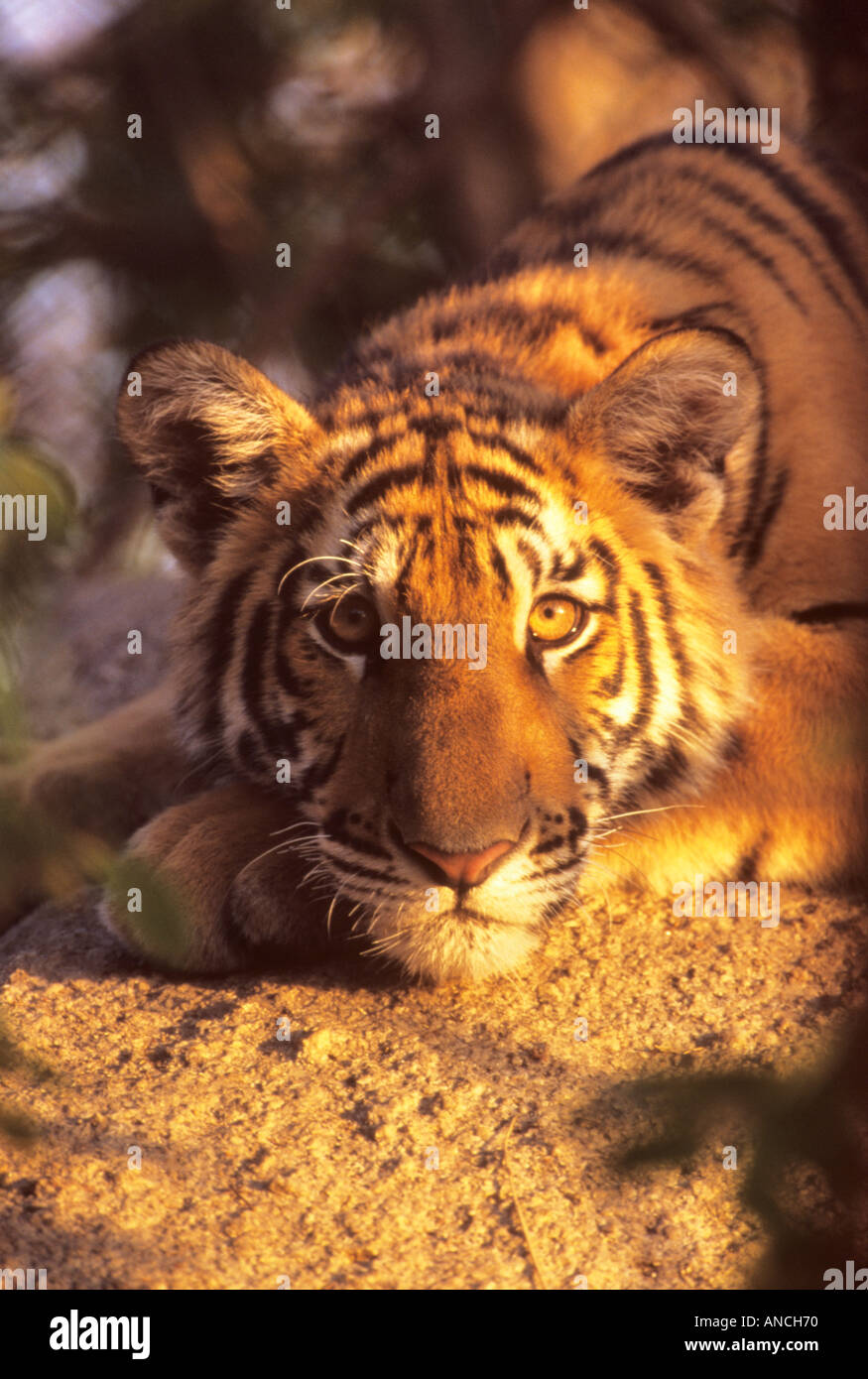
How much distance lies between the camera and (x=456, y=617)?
6.59ft

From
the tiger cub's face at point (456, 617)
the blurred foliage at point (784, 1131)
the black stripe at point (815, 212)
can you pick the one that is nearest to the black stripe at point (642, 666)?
the tiger cub's face at point (456, 617)

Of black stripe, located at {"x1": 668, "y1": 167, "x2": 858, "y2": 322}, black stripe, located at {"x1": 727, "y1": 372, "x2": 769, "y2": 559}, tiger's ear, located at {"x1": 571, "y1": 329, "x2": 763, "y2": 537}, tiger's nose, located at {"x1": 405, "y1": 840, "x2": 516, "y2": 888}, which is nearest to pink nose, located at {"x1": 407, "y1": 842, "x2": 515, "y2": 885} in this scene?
tiger's nose, located at {"x1": 405, "y1": 840, "x2": 516, "y2": 888}

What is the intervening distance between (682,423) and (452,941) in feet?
3.36

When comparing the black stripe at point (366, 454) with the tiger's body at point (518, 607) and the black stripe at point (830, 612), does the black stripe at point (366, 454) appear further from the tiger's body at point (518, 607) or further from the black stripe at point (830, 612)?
the black stripe at point (830, 612)

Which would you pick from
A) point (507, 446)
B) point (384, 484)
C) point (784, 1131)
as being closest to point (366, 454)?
point (384, 484)

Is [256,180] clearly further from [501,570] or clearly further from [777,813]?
[777,813]

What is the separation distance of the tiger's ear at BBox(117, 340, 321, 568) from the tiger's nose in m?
0.86

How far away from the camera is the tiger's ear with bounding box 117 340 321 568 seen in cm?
227

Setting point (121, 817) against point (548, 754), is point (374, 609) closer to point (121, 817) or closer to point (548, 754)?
point (548, 754)

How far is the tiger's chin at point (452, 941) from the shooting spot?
1910 mm

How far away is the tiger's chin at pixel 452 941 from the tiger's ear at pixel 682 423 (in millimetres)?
871

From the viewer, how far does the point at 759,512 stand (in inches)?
102

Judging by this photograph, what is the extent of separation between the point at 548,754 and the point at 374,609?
1.22ft
